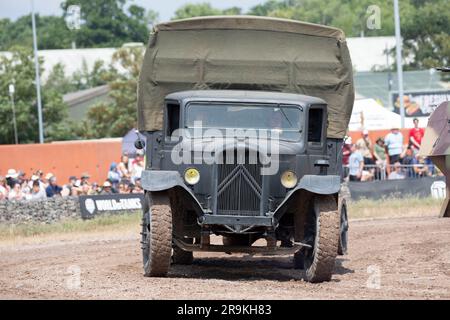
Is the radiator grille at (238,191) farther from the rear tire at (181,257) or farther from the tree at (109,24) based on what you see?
the tree at (109,24)

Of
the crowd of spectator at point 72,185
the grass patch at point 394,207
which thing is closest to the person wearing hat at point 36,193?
the crowd of spectator at point 72,185

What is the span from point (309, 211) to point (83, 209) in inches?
448

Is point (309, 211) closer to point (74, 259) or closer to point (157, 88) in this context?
point (157, 88)

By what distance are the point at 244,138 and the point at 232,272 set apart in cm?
219

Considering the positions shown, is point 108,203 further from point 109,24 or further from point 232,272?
point 109,24

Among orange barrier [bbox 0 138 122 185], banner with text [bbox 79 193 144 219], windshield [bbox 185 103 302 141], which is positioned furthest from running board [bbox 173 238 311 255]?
orange barrier [bbox 0 138 122 185]

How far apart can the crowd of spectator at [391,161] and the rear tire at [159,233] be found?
1402 centimetres

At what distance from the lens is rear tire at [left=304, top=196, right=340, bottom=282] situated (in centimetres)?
1332

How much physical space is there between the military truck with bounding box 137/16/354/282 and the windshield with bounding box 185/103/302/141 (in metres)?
0.01

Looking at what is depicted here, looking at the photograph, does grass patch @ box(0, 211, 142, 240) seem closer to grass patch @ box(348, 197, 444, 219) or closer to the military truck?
grass patch @ box(348, 197, 444, 219)

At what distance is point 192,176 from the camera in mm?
13633

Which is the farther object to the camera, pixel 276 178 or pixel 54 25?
pixel 54 25

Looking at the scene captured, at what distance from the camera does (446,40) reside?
71438mm
